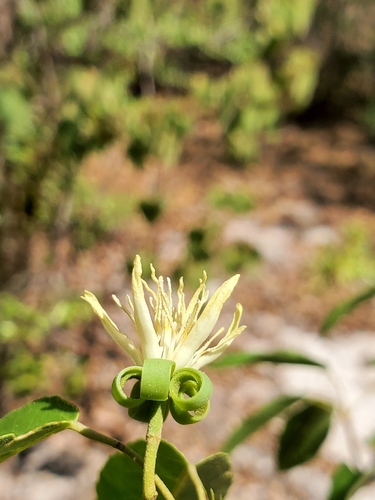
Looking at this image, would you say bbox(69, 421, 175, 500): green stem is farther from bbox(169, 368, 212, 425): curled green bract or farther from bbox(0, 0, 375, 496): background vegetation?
bbox(0, 0, 375, 496): background vegetation

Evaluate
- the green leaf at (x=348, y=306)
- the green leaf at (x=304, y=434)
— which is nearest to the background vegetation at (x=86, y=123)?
the green leaf at (x=348, y=306)

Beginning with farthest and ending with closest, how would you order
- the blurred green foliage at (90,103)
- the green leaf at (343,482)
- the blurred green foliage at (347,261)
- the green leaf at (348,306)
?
the blurred green foliage at (347,261) → the blurred green foliage at (90,103) → the green leaf at (348,306) → the green leaf at (343,482)

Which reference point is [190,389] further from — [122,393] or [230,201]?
[230,201]

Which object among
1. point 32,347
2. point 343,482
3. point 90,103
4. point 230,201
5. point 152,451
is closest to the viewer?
point 152,451

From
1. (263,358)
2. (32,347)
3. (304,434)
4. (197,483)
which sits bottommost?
(32,347)

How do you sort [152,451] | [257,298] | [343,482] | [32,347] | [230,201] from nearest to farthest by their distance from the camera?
[152,451] < [343,482] < [32,347] < [257,298] < [230,201]

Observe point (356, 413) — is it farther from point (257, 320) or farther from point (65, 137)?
point (65, 137)

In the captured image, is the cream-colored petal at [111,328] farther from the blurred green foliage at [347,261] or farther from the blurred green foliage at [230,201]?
the blurred green foliage at [347,261]

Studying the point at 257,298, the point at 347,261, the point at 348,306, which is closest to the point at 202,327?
the point at 348,306
